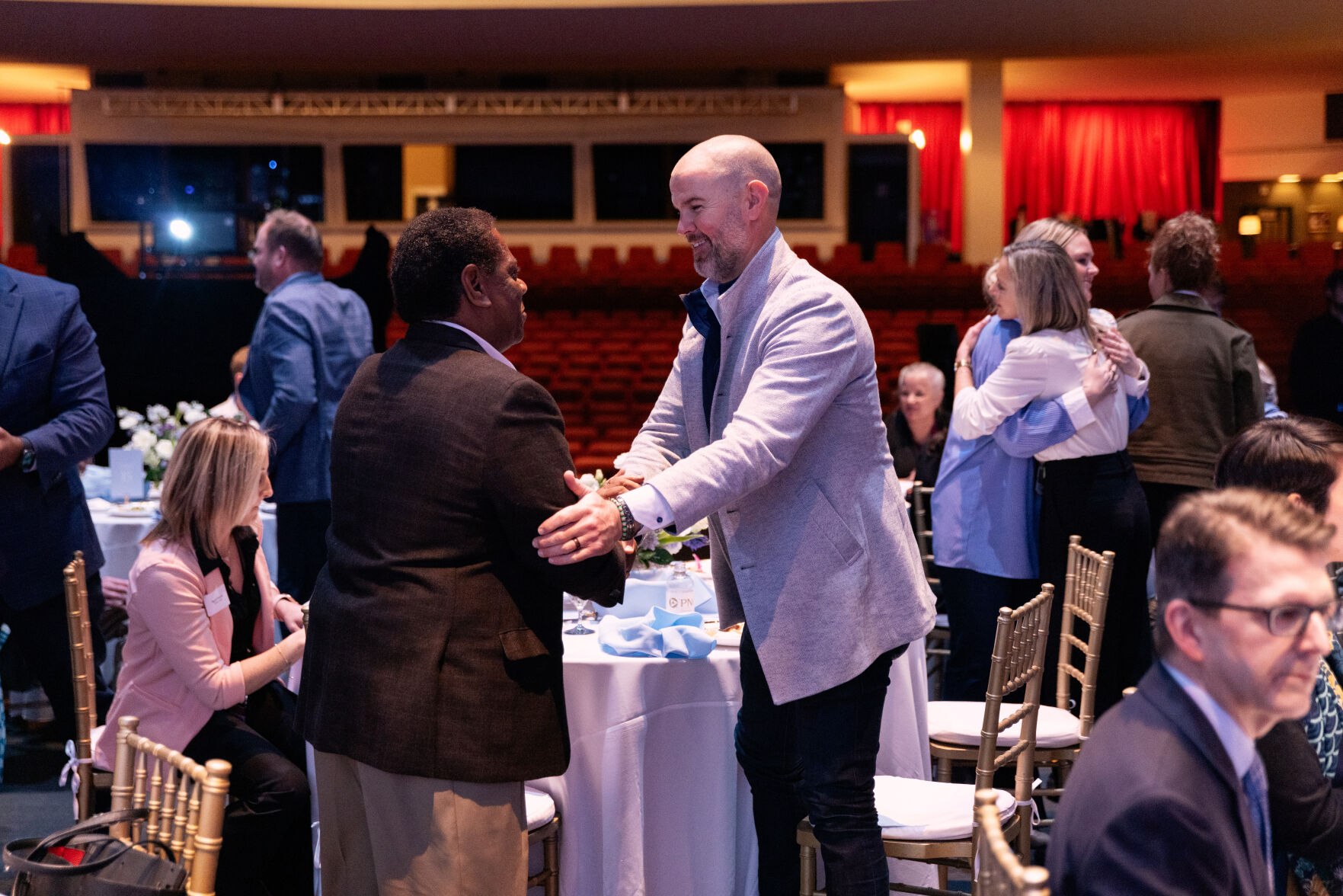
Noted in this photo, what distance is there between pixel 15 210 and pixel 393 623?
16.1m

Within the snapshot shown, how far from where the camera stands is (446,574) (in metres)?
1.68

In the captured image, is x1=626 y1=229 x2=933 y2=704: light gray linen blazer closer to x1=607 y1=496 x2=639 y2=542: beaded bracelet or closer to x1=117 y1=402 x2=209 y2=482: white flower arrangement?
x1=607 y1=496 x2=639 y2=542: beaded bracelet

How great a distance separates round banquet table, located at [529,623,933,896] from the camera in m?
2.42

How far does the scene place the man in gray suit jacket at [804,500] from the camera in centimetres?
195

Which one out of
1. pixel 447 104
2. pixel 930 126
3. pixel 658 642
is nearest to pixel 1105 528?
pixel 658 642

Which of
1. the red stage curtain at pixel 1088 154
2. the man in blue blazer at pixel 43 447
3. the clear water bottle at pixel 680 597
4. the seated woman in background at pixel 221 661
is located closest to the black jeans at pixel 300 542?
the man in blue blazer at pixel 43 447

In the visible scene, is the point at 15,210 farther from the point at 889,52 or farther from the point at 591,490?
the point at 591,490

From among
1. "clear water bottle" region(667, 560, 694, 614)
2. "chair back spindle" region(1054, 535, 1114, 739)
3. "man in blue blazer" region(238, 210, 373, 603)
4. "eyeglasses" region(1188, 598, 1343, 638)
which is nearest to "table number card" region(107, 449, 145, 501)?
"man in blue blazer" region(238, 210, 373, 603)

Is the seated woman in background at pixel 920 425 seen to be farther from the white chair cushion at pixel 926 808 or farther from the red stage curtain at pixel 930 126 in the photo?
the red stage curtain at pixel 930 126

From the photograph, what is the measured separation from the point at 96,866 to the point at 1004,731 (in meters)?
2.04

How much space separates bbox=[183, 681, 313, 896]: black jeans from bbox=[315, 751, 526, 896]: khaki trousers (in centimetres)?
71

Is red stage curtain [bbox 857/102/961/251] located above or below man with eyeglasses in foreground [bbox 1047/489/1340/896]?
above

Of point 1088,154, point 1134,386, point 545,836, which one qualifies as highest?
point 1088,154

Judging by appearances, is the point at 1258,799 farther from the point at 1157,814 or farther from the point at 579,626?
the point at 579,626
